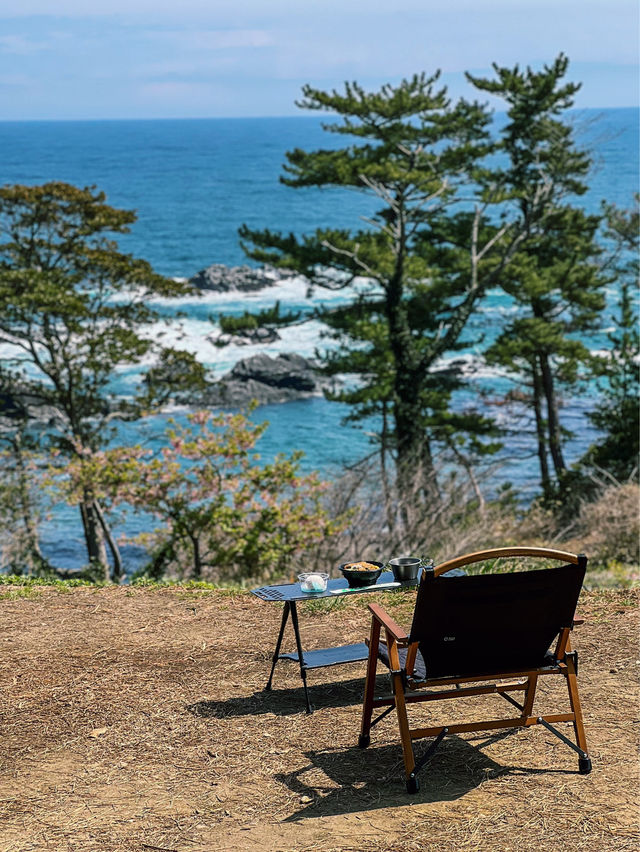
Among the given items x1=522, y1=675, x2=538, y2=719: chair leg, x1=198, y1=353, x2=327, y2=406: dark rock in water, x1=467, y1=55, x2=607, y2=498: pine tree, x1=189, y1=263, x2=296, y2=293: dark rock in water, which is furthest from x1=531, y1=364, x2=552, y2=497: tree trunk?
x1=189, y1=263, x2=296, y2=293: dark rock in water

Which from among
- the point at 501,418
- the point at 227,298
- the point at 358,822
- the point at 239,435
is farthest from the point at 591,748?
the point at 227,298

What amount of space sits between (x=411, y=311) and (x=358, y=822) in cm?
1958

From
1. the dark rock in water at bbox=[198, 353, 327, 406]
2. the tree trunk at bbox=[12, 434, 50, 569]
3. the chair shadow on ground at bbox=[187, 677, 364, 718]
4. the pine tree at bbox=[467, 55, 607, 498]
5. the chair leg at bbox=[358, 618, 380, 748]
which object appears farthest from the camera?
the dark rock in water at bbox=[198, 353, 327, 406]

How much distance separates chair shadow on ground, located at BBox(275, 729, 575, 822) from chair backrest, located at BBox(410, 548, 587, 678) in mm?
418

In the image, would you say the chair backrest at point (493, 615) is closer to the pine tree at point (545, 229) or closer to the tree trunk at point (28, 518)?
the tree trunk at point (28, 518)

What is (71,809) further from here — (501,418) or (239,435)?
(501,418)

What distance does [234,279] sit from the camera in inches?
1976

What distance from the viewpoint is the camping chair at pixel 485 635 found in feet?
12.1

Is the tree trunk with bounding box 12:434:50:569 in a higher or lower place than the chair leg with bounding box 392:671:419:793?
lower

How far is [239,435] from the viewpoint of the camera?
1218cm

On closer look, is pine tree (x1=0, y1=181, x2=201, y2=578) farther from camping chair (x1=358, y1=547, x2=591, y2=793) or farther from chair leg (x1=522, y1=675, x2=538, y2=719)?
camping chair (x1=358, y1=547, x2=591, y2=793)

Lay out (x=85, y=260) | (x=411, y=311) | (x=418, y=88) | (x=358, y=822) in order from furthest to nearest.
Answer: (x=411, y=311) < (x=418, y=88) < (x=85, y=260) < (x=358, y=822)

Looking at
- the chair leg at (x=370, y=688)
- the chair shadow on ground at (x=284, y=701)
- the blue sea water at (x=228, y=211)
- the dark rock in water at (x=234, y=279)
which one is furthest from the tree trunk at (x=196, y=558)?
the dark rock in water at (x=234, y=279)

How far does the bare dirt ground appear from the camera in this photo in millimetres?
A: 3449
